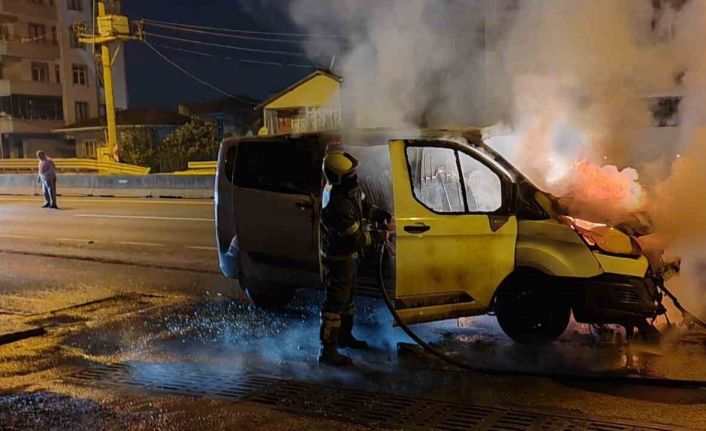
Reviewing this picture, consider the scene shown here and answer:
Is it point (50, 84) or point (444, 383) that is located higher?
point (50, 84)

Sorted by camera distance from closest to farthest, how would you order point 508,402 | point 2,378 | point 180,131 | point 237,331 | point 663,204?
point 508,402, point 2,378, point 663,204, point 237,331, point 180,131

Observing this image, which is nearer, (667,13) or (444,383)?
(444,383)

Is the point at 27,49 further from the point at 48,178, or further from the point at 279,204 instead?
the point at 279,204

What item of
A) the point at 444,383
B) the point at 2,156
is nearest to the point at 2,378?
the point at 444,383

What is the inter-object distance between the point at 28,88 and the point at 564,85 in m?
51.5

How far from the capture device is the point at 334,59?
316 inches

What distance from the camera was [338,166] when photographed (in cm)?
547

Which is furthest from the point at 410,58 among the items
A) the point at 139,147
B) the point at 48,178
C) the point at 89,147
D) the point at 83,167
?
the point at 89,147

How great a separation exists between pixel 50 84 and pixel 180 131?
2223 centimetres

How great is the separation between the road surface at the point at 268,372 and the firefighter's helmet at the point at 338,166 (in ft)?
5.00

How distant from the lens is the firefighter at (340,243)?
18.0 ft

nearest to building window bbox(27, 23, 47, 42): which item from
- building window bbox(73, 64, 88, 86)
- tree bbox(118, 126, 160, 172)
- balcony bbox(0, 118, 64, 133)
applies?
building window bbox(73, 64, 88, 86)

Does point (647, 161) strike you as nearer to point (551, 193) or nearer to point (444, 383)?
point (551, 193)

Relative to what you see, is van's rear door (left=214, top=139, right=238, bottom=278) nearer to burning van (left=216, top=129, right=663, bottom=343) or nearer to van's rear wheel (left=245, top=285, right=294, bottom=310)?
van's rear wheel (left=245, top=285, right=294, bottom=310)
